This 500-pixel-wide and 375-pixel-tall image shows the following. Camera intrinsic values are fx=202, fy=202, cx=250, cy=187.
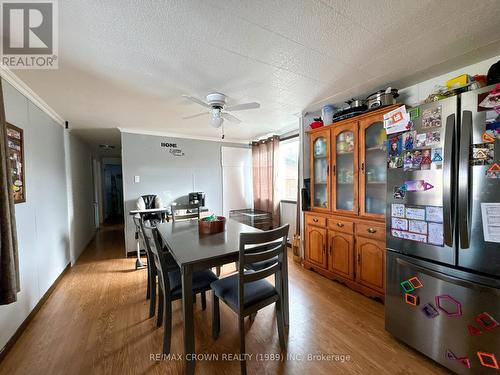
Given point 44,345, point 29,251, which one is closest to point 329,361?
point 44,345

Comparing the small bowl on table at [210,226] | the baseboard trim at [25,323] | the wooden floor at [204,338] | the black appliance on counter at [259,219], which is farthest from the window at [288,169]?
the baseboard trim at [25,323]

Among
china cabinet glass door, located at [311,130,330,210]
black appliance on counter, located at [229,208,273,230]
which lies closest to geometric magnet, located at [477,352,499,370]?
china cabinet glass door, located at [311,130,330,210]

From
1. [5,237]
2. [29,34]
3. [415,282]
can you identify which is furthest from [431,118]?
[5,237]

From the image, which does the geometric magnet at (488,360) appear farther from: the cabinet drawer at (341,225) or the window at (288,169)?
the window at (288,169)

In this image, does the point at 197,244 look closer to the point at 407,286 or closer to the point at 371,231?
the point at 407,286

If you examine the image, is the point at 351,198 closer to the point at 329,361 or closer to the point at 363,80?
the point at 363,80

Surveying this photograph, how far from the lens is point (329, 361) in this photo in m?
1.44

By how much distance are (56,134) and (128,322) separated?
2747 mm

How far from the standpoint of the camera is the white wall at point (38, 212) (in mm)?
1766

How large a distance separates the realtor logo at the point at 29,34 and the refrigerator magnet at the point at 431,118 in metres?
2.32

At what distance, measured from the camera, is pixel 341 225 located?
2426 millimetres

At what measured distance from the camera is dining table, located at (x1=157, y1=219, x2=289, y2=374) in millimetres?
1260

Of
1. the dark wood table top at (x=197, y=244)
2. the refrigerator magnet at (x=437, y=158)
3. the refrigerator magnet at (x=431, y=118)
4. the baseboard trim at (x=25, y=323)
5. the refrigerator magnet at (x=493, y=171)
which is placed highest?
the refrigerator magnet at (x=431, y=118)

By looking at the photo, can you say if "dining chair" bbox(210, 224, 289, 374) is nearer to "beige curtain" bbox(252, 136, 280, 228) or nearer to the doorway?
"beige curtain" bbox(252, 136, 280, 228)
